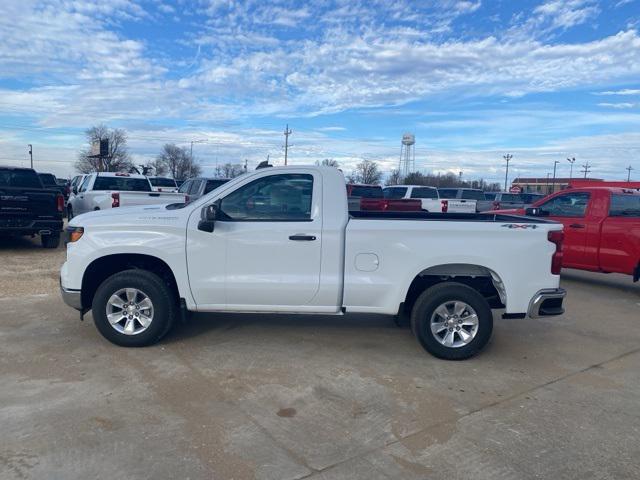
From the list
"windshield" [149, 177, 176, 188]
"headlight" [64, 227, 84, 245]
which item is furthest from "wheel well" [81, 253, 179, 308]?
"windshield" [149, 177, 176, 188]

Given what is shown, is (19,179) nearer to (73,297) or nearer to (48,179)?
(48,179)

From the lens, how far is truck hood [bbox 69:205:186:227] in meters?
5.23

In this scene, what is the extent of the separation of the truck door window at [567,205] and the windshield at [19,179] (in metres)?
10.9

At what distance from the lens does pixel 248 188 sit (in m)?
5.29

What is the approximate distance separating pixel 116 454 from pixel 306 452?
4.06 ft

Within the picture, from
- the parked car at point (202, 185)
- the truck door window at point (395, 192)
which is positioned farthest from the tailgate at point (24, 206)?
the truck door window at point (395, 192)

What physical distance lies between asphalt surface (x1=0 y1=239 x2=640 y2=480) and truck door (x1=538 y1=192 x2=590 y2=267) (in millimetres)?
2738

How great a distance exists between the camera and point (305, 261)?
17.1 ft

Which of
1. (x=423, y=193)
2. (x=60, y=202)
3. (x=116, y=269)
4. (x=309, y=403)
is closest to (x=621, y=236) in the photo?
(x=309, y=403)

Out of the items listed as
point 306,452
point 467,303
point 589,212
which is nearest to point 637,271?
point 589,212

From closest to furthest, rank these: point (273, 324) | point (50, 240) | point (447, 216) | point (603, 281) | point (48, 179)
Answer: point (447, 216)
point (273, 324)
point (603, 281)
point (50, 240)
point (48, 179)

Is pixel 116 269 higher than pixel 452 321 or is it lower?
higher

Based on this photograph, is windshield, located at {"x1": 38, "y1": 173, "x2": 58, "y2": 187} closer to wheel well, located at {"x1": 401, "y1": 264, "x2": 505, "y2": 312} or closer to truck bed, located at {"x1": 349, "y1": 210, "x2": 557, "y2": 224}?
truck bed, located at {"x1": 349, "y1": 210, "x2": 557, "y2": 224}

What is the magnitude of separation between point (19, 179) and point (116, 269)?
775cm
